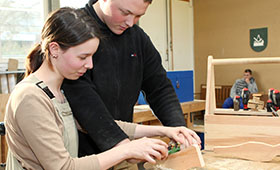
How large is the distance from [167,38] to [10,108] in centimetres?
536

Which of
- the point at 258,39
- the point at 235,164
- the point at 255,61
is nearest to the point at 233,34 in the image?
the point at 258,39

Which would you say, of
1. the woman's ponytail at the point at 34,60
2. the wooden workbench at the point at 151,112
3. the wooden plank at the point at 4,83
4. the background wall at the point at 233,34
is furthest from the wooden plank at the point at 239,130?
the background wall at the point at 233,34

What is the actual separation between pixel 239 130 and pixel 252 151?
11 cm

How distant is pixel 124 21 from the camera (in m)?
1.09

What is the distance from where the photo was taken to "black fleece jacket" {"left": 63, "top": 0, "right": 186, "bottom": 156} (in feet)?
3.43

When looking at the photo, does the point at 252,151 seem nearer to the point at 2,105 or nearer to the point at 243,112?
the point at 243,112

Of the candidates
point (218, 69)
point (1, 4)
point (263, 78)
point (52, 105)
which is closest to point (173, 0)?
point (218, 69)


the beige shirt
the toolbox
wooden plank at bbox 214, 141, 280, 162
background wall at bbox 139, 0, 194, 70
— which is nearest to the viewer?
the beige shirt

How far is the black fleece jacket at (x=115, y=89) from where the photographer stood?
105 cm

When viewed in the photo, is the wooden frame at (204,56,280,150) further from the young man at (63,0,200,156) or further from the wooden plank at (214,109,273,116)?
the young man at (63,0,200,156)

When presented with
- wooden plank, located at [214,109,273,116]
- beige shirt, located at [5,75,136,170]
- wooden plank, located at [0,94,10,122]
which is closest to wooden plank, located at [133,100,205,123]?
wooden plank, located at [0,94,10,122]

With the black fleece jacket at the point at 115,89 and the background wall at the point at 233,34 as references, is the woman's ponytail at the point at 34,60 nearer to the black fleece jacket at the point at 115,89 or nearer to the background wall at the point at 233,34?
the black fleece jacket at the point at 115,89

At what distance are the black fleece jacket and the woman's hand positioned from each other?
0.46 feet

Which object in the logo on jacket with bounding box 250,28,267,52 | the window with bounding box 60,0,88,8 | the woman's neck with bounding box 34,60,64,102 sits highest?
the window with bounding box 60,0,88,8
